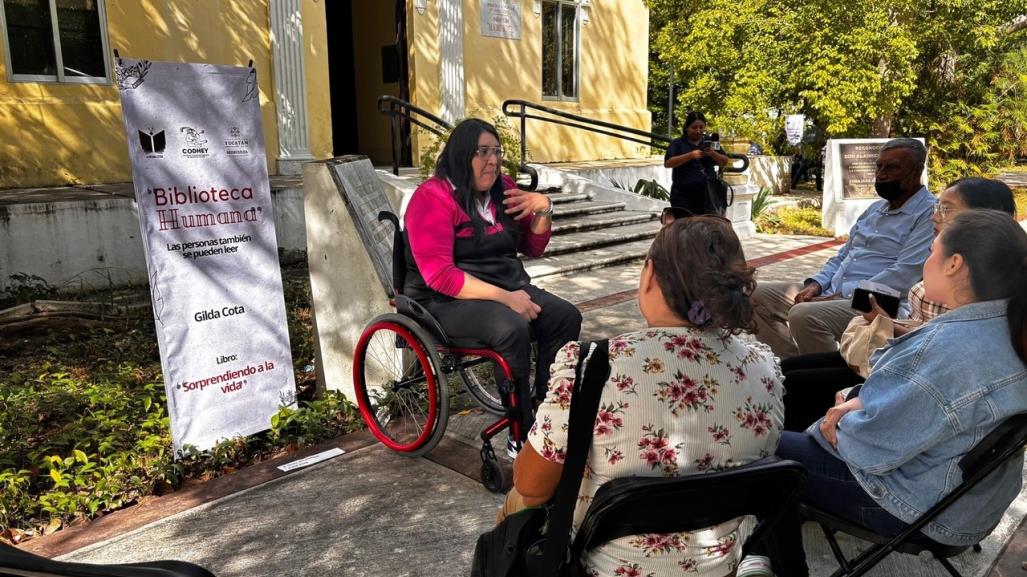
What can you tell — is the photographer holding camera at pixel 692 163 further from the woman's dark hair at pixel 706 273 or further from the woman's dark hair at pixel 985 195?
the woman's dark hair at pixel 706 273

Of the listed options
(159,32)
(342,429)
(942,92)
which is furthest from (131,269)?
(942,92)

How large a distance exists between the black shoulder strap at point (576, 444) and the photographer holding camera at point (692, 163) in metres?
Answer: 6.72

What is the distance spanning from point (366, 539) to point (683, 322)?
6.15 ft

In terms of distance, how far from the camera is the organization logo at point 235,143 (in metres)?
3.82

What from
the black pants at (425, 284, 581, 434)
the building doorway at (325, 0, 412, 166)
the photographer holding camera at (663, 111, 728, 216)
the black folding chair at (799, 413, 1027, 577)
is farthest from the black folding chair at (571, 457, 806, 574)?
the building doorway at (325, 0, 412, 166)

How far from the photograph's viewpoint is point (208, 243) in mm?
3779

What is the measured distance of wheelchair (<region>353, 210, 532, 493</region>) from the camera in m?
3.38

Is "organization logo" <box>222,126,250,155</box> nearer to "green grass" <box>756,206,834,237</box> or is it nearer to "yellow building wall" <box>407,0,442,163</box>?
"yellow building wall" <box>407,0,442,163</box>

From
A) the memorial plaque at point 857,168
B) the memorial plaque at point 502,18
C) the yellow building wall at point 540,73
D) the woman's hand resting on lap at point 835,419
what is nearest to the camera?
the woman's hand resting on lap at point 835,419

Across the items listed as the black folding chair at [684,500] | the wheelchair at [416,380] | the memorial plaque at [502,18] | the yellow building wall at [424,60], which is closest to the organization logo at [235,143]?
the wheelchair at [416,380]

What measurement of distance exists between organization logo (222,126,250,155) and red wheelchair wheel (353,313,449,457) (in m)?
1.13

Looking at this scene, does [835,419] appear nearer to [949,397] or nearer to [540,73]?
[949,397]

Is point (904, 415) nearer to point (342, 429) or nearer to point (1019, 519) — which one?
point (1019, 519)

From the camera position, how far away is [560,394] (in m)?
1.69
